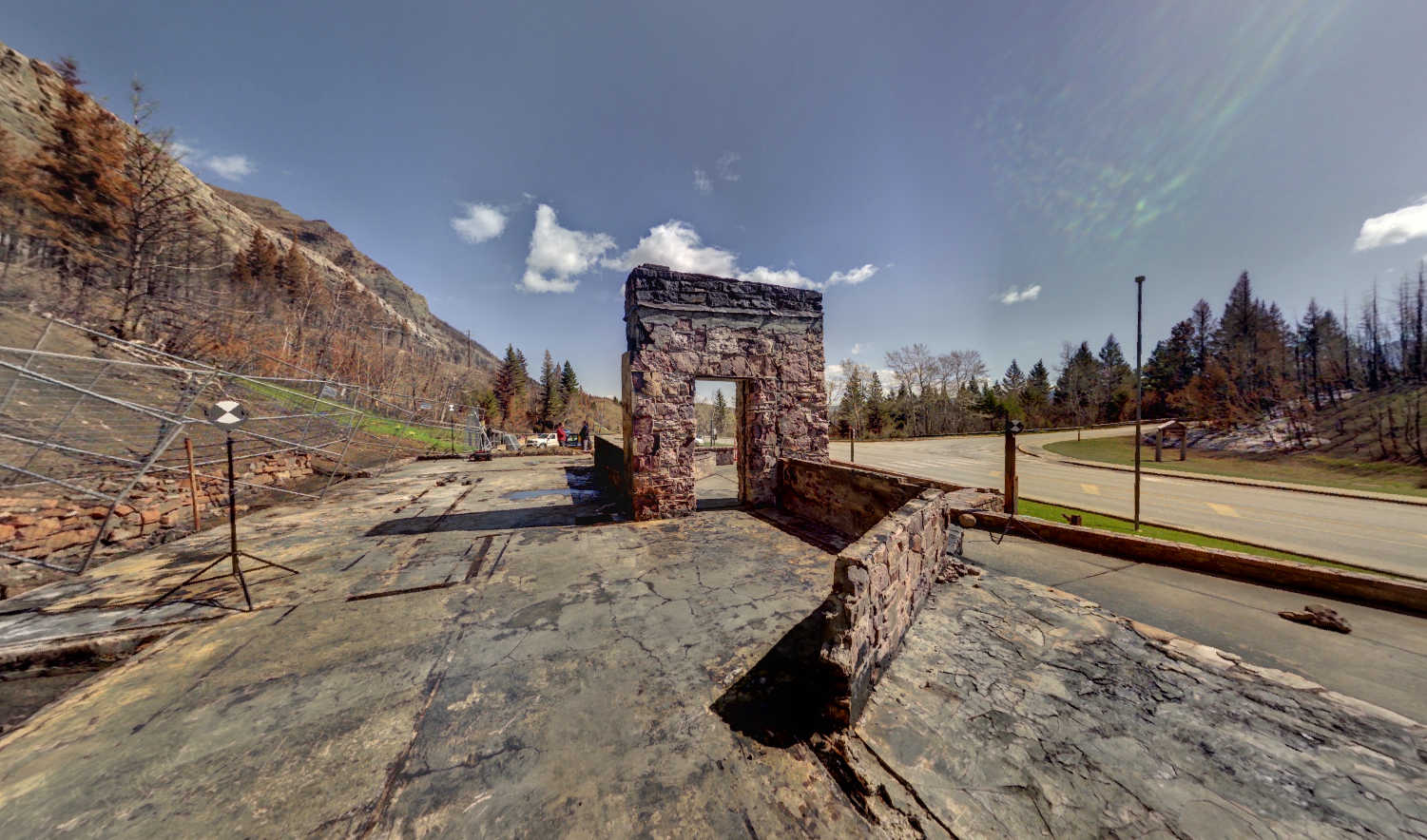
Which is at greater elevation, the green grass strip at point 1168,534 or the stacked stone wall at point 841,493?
the stacked stone wall at point 841,493

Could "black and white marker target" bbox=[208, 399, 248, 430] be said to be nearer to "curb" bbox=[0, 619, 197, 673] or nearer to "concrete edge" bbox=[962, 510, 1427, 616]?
"curb" bbox=[0, 619, 197, 673]

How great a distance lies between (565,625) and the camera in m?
3.91

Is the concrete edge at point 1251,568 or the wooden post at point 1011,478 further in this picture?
the wooden post at point 1011,478

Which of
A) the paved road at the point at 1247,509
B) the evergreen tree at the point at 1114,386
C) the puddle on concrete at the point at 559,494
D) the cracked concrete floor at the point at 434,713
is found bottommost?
the paved road at the point at 1247,509

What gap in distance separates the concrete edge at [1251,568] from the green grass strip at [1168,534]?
4.20 ft

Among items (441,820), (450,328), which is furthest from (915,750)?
(450,328)

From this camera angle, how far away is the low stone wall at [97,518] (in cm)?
557

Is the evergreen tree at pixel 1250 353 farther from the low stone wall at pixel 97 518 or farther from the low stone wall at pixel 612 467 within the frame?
the low stone wall at pixel 97 518

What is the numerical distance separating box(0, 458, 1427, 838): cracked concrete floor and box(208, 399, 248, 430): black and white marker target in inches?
75.3

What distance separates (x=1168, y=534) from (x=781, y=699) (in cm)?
954

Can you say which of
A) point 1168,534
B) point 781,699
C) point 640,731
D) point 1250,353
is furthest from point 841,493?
point 1250,353

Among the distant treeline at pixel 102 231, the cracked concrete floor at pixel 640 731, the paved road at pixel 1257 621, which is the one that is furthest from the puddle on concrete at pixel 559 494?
the distant treeline at pixel 102 231

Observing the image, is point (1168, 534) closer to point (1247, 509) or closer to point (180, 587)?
point (1247, 509)

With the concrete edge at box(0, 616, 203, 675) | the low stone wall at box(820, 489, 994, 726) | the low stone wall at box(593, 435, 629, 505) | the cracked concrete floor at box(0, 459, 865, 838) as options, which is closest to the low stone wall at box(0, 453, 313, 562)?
the cracked concrete floor at box(0, 459, 865, 838)
